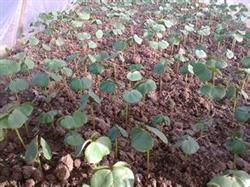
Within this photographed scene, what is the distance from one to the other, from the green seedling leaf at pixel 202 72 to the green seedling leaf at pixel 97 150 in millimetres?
640

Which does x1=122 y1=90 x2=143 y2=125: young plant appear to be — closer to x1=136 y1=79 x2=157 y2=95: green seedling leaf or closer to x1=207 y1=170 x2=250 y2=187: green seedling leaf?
x1=136 y1=79 x2=157 y2=95: green seedling leaf

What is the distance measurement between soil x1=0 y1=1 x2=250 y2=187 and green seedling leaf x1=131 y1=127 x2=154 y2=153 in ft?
0.43

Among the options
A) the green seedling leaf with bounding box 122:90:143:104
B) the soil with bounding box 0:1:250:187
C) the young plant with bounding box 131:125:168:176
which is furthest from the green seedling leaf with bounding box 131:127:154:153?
the green seedling leaf with bounding box 122:90:143:104

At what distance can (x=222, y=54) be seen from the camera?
8.28ft

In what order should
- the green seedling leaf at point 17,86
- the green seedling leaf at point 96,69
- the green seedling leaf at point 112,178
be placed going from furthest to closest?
the green seedling leaf at point 96,69 → the green seedling leaf at point 17,86 → the green seedling leaf at point 112,178

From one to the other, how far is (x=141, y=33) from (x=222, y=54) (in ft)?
2.06

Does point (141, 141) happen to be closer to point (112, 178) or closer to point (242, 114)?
point (112, 178)

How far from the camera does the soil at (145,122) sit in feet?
4.27

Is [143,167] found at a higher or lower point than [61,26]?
higher

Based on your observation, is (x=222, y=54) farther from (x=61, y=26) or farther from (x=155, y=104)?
(x=61, y=26)

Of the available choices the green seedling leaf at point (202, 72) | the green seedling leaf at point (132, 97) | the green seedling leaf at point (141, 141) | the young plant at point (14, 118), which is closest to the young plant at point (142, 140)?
the green seedling leaf at point (141, 141)

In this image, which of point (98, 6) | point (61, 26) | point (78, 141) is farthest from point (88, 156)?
point (98, 6)

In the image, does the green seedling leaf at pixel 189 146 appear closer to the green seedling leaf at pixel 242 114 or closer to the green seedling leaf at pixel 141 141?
the green seedling leaf at pixel 141 141

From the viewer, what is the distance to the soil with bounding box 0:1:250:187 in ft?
4.27
